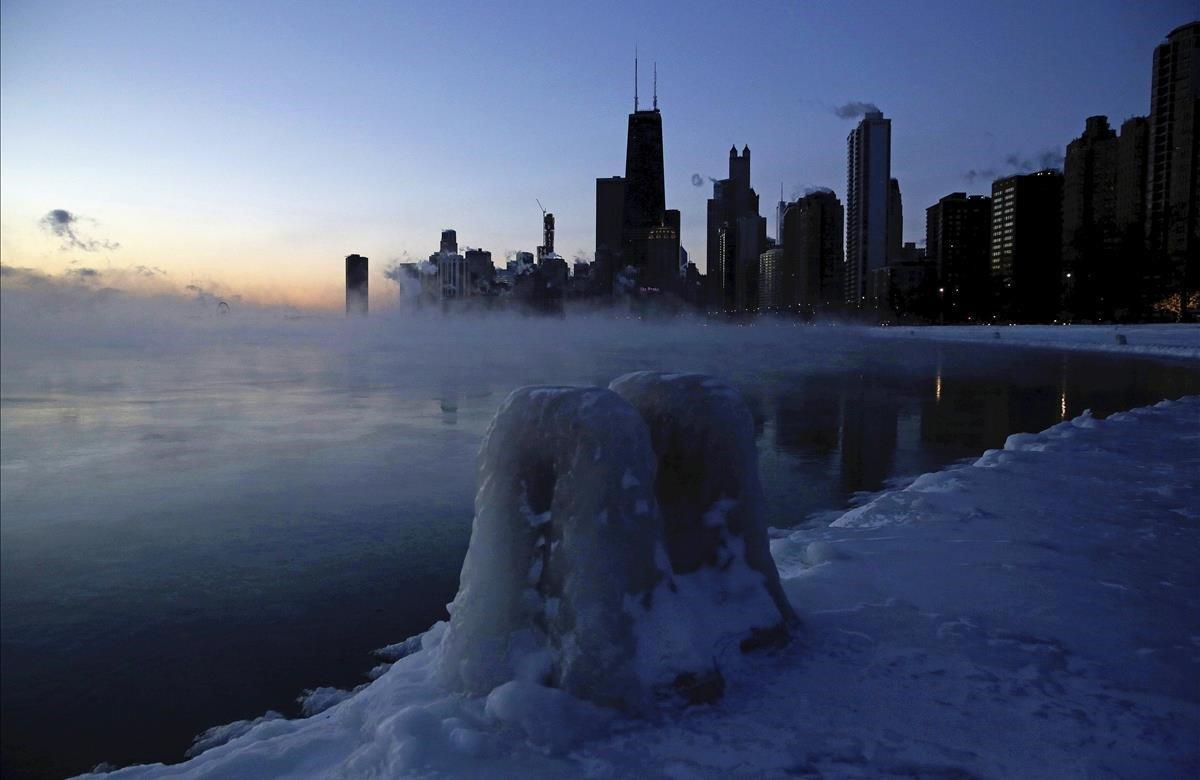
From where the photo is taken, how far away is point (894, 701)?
3506 millimetres

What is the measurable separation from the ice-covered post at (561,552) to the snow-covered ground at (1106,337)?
42.7 metres

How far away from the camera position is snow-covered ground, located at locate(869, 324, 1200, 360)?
40.7 metres

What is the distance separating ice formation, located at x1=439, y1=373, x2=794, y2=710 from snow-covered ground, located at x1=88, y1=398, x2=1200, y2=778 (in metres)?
0.14

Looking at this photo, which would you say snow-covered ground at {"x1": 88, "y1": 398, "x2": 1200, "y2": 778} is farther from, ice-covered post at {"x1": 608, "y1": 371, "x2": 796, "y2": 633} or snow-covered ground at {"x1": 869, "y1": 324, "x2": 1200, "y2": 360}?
snow-covered ground at {"x1": 869, "y1": 324, "x2": 1200, "y2": 360}

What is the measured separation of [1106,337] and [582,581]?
57.2 meters

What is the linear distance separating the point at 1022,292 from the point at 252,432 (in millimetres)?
108268

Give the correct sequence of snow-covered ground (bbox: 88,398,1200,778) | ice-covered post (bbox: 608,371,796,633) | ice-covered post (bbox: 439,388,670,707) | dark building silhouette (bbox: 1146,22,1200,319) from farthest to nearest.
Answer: dark building silhouette (bbox: 1146,22,1200,319) → ice-covered post (bbox: 608,371,796,633) → ice-covered post (bbox: 439,388,670,707) → snow-covered ground (bbox: 88,398,1200,778)

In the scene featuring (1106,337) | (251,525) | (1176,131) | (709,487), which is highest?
(1176,131)

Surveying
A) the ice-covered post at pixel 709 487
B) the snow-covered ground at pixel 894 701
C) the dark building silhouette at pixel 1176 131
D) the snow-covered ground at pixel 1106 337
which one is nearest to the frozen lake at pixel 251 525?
the snow-covered ground at pixel 894 701

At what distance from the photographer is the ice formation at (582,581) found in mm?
3520

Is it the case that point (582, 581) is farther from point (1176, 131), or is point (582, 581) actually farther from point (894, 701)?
point (1176, 131)

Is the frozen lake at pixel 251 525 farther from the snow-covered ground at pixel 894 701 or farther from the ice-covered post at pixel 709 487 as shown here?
the ice-covered post at pixel 709 487

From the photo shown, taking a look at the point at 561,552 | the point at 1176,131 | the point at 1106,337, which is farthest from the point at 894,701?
the point at 1176,131

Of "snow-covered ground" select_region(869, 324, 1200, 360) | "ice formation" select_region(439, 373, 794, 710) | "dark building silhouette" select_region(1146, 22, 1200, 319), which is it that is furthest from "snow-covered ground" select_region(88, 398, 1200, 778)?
"dark building silhouette" select_region(1146, 22, 1200, 319)
